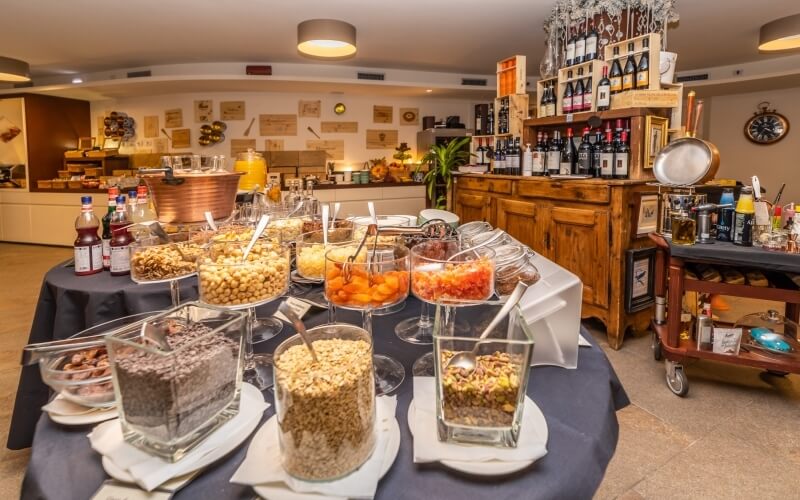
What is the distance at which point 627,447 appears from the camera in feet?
6.54

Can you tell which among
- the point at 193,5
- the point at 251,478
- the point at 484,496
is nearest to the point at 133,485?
the point at 251,478

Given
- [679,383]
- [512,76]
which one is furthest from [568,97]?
[679,383]

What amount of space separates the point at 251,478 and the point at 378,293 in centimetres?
43

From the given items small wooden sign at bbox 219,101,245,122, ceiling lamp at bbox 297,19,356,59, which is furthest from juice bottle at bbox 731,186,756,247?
small wooden sign at bbox 219,101,245,122

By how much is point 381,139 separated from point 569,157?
5.03 m

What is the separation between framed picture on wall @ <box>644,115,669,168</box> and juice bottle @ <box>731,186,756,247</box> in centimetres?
89

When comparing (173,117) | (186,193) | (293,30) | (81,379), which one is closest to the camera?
(81,379)

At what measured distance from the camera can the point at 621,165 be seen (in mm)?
3051

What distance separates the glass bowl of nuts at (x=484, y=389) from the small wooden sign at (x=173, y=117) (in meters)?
7.94

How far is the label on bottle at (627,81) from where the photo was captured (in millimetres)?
3168

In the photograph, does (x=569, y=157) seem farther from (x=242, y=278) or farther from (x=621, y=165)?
(x=242, y=278)

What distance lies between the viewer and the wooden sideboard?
297 cm

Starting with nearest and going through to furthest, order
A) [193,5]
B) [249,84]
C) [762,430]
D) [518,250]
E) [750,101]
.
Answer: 1. [518,250]
2. [762,430]
3. [193,5]
4. [249,84]
5. [750,101]

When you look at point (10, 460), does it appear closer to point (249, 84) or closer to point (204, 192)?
point (204, 192)
